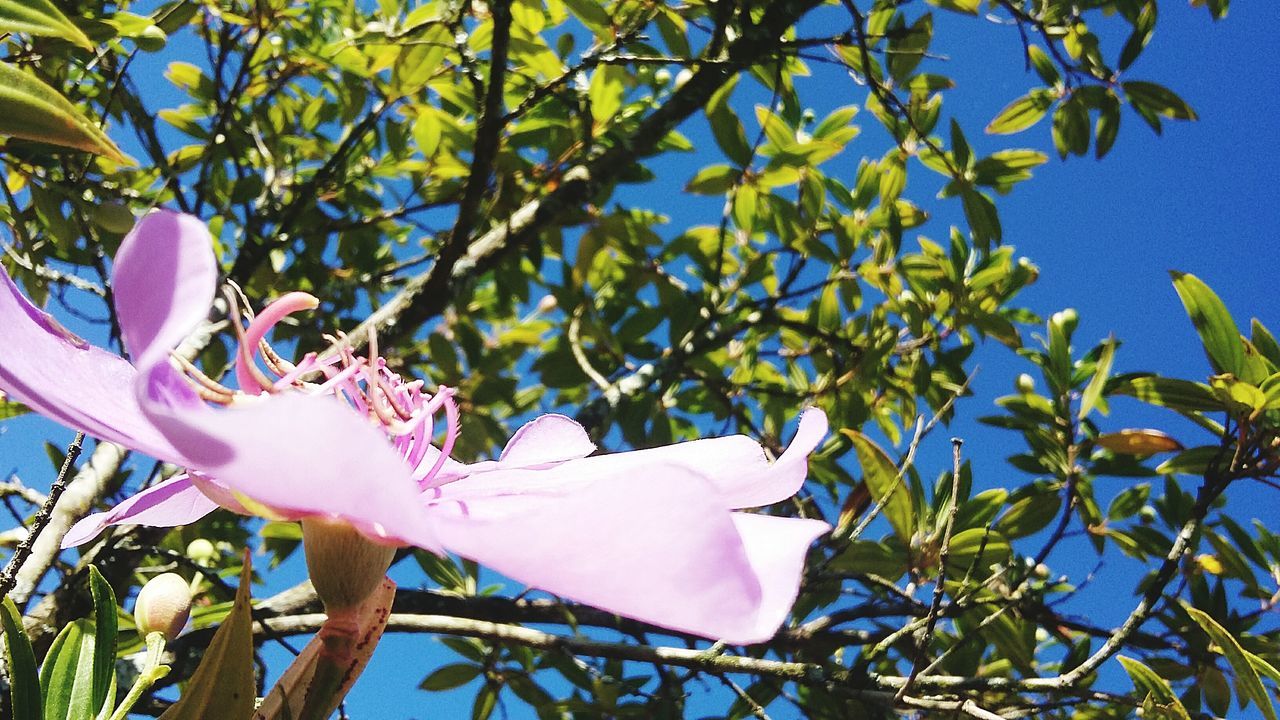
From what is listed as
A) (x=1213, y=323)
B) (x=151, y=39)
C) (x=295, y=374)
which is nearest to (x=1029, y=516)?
(x=1213, y=323)

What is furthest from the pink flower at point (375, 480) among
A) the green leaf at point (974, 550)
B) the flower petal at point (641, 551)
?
the green leaf at point (974, 550)

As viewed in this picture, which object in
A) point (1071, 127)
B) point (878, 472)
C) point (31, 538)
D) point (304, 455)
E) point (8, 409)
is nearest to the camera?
point (304, 455)

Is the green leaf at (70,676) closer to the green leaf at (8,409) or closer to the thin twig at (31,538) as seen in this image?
the thin twig at (31,538)

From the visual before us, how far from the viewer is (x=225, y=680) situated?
241 mm

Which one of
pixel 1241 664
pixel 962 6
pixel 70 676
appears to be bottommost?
pixel 1241 664

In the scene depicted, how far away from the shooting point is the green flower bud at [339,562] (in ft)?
0.85

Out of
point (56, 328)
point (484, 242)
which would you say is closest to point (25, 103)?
point (56, 328)

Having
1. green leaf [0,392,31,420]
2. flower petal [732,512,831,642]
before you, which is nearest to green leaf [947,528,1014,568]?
flower petal [732,512,831,642]

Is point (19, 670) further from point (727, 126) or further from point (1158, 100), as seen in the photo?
point (1158, 100)

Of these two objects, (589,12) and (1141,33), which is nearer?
(589,12)

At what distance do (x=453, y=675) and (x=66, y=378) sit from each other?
38.4 inches

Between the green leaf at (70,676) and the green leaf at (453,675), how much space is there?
2.37 feet

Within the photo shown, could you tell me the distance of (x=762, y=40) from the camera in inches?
43.2

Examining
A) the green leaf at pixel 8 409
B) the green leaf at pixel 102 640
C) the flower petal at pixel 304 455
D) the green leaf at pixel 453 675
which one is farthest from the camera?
the green leaf at pixel 453 675
